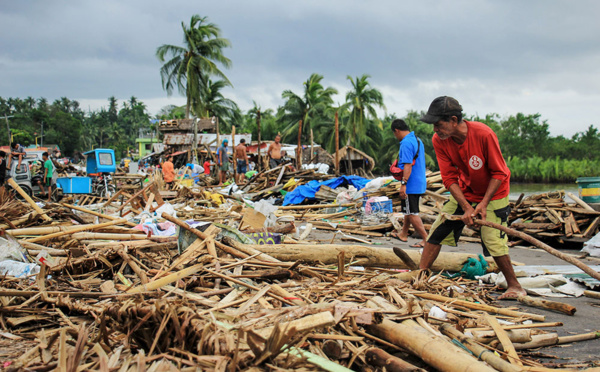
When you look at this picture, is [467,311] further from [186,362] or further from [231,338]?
[186,362]

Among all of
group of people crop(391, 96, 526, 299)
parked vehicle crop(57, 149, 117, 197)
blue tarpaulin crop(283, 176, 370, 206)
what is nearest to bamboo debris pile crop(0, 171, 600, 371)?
group of people crop(391, 96, 526, 299)

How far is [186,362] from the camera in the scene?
203cm

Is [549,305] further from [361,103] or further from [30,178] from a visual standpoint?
[361,103]

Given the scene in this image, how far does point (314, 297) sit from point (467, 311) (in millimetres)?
1167

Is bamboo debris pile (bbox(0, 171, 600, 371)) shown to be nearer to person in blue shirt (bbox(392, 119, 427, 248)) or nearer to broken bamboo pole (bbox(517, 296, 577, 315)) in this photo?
broken bamboo pole (bbox(517, 296, 577, 315))

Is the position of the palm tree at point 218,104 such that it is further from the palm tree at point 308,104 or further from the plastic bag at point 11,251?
the plastic bag at point 11,251

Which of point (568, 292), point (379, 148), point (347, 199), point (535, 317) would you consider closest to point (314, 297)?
point (535, 317)

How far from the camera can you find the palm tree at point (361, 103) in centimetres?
4541

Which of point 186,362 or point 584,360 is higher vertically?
point 186,362

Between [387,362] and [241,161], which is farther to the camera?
[241,161]

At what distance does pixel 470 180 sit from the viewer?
3.92 metres

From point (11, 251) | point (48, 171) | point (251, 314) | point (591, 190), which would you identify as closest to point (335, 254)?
point (251, 314)

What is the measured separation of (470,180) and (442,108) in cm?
78

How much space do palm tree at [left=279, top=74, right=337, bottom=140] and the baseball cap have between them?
42.6m
